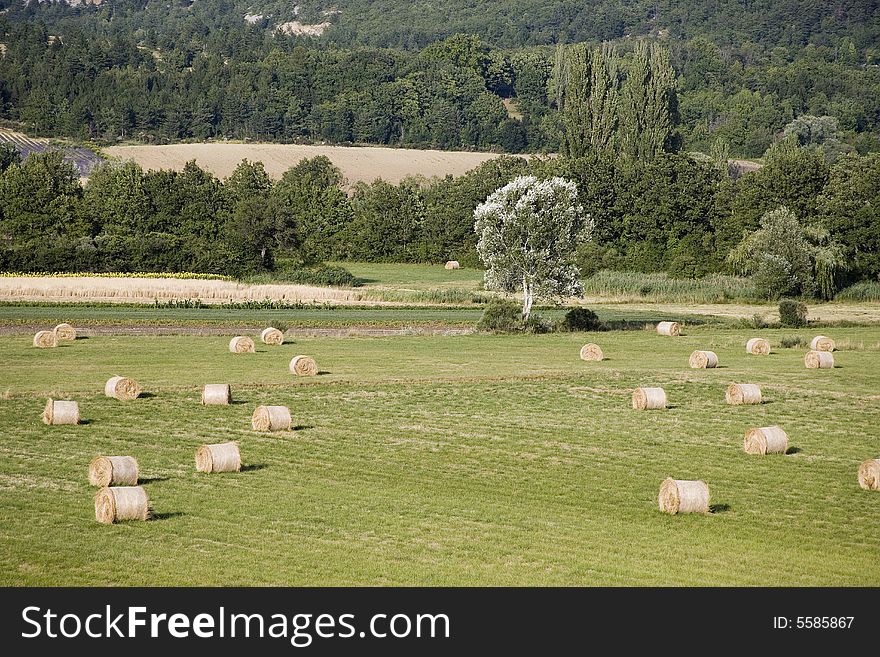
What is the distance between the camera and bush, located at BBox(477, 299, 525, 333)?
72.6 metres

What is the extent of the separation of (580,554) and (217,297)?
71180mm

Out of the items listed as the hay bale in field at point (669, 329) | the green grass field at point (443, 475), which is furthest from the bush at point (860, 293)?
the green grass field at point (443, 475)

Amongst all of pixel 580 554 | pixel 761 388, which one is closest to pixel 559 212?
pixel 761 388

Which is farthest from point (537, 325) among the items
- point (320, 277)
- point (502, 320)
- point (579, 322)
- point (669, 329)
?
point (320, 277)

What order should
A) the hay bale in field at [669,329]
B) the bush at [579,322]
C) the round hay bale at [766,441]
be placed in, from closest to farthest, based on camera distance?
the round hay bale at [766,441]
the hay bale in field at [669,329]
the bush at [579,322]

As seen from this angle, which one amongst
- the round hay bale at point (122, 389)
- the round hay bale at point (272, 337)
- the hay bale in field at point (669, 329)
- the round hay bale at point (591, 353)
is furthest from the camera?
the hay bale in field at point (669, 329)

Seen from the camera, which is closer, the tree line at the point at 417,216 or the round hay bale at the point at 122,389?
the round hay bale at the point at 122,389

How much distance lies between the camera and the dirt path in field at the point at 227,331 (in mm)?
67812

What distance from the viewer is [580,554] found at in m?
24.5

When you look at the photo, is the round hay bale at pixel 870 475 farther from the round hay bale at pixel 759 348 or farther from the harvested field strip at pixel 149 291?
the harvested field strip at pixel 149 291

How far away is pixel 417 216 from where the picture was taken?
149 metres

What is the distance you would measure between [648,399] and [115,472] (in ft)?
66.8

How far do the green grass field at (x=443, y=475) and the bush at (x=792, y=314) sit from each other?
18.6m
